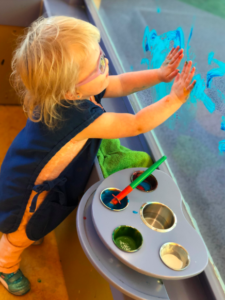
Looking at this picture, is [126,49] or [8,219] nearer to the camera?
[8,219]

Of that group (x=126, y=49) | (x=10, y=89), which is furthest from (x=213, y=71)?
(x=10, y=89)

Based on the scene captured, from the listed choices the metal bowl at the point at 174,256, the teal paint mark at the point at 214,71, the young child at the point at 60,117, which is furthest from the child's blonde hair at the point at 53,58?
the metal bowl at the point at 174,256

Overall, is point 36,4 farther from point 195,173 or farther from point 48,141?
point 195,173

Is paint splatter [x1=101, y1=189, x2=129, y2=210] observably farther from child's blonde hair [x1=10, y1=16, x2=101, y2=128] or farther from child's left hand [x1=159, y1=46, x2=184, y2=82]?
child's left hand [x1=159, y1=46, x2=184, y2=82]

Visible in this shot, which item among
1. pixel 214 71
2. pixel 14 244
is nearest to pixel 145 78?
pixel 214 71

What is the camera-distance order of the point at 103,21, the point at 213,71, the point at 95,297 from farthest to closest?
the point at 103,21
the point at 95,297
the point at 213,71

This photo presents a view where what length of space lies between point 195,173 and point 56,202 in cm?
43

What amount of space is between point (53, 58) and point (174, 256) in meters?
0.50

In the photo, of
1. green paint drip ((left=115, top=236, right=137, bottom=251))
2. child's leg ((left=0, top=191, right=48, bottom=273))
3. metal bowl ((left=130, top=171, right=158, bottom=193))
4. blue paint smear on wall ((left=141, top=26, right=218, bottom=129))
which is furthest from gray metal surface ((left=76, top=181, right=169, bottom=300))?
blue paint smear on wall ((left=141, top=26, right=218, bottom=129))

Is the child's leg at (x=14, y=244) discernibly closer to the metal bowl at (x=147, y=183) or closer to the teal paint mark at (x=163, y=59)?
the metal bowl at (x=147, y=183)

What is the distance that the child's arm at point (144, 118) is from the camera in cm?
65

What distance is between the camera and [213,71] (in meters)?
0.67

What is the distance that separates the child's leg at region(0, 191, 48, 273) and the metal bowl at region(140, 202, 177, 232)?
33cm

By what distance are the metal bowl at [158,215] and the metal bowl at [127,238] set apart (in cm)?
5
